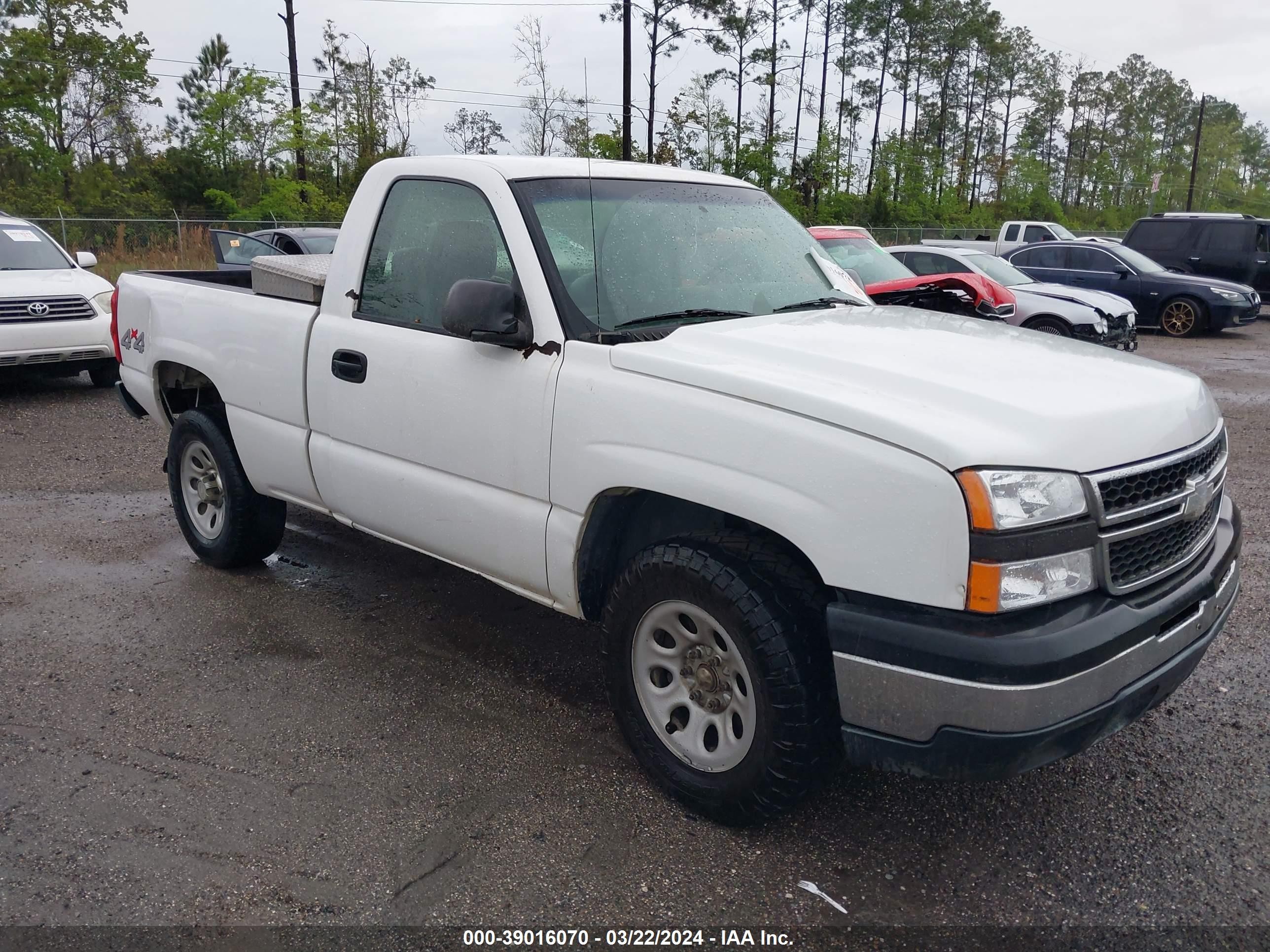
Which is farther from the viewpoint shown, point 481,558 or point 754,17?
point 754,17

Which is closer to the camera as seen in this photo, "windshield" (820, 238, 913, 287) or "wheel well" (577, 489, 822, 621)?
"wheel well" (577, 489, 822, 621)

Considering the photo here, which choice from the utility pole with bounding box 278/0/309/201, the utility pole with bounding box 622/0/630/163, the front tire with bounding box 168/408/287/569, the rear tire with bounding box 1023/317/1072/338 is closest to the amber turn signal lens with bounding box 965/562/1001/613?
the front tire with bounding box 168/408/287/569

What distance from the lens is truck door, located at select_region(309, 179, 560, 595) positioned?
3393mm

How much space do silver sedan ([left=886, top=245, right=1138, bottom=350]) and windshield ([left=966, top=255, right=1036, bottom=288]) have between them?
0.03 ft

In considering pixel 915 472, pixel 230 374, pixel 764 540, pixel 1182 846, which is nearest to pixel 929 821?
pixel 1182 846

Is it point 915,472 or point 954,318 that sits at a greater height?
point 954,318

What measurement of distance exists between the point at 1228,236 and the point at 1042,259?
4770mm

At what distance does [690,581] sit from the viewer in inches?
112

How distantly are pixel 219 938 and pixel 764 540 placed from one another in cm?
174

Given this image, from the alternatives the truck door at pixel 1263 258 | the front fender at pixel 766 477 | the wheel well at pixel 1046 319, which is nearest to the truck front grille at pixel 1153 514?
the front fender at pixel 766 477

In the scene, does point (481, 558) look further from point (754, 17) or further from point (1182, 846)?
point (754, 17)

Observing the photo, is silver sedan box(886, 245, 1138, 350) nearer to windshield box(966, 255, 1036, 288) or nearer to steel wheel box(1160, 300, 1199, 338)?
windshield box(966, 255, 1036, 288)

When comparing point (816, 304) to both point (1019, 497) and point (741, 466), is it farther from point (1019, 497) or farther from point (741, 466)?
→ point (1019, 497)

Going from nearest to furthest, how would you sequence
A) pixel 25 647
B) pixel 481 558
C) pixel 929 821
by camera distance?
pixel 929 821, pixel 481 558, pixel 25 647
